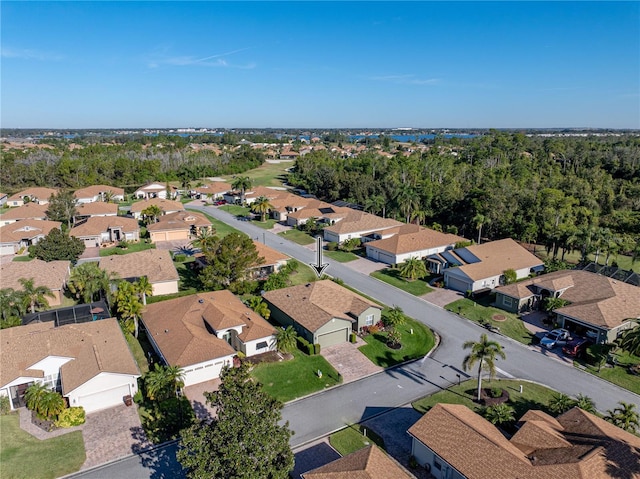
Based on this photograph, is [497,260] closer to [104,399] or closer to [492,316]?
[492,316]

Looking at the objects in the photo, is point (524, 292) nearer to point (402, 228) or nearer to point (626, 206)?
point (402, 228)

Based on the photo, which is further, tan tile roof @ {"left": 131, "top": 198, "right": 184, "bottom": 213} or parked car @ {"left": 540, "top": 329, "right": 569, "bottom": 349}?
tan tile roof @ {"left": 131, "top": 198, "right": 184, "bottom": 213}

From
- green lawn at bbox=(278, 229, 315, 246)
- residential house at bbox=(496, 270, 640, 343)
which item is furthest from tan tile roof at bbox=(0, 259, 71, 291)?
residential house at bbox=(496, 270, 640, 343)

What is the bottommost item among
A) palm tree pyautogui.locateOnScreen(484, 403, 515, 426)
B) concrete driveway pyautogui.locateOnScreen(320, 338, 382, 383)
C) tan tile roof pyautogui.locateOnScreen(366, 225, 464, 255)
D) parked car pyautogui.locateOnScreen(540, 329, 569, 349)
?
concrete driveway pyautogui.locateOnScreen(320, 338, 382, 383)

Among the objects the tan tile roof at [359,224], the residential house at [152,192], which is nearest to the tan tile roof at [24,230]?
the residential house at [152,192]

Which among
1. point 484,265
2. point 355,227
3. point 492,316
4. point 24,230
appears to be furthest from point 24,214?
point 492,316

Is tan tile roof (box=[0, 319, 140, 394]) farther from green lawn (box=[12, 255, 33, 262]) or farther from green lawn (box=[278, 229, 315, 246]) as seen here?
green lawn (box=[278, 229, 315, 246])
